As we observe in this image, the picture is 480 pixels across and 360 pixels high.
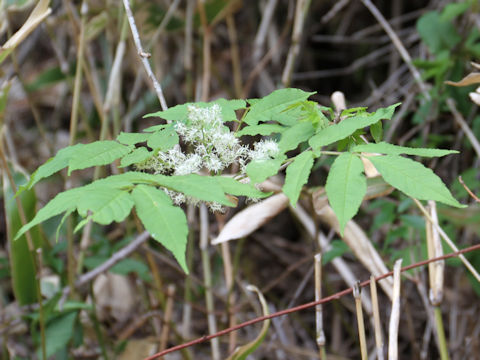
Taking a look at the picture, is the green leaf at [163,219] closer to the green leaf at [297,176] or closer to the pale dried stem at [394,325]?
the green leaf at [297,176]

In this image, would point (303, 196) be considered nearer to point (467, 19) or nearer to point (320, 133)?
point (320, 133)

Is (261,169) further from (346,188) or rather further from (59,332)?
(59,332)

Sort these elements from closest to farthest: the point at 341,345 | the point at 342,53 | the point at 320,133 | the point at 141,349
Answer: the point at 320,133 < the point at 141,349 < the point at 341,345 < the point at 342,53

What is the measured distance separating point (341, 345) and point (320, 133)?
57.4 inches

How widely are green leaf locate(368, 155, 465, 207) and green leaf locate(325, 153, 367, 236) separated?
0.10ft

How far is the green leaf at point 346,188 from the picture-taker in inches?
20.1

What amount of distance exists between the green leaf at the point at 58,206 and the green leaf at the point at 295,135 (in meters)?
0.25

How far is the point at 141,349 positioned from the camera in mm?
1396

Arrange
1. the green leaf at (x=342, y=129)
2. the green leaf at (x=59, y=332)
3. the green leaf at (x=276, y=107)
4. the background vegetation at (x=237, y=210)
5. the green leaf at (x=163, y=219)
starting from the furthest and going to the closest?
the background vegetation at (x=237, y=210) → the green leaf at (x=59, y=332) → the green leaf at (x=276, y=107) → the green leaf at (x=342, y=129) → the green leaf at (x=163, y=219)

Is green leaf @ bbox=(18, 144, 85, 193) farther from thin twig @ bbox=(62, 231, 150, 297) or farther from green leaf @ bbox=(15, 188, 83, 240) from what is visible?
thin twig @ bbox=(62, 231, 150, 297)

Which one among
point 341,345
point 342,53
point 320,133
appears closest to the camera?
point 320,133

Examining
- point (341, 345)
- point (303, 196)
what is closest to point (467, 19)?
point (303, 196)

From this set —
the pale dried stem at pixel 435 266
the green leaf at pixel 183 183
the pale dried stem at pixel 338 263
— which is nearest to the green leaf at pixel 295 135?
the green leaf at pixel 183 183

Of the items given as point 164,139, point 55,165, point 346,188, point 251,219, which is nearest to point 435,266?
point 251,219
